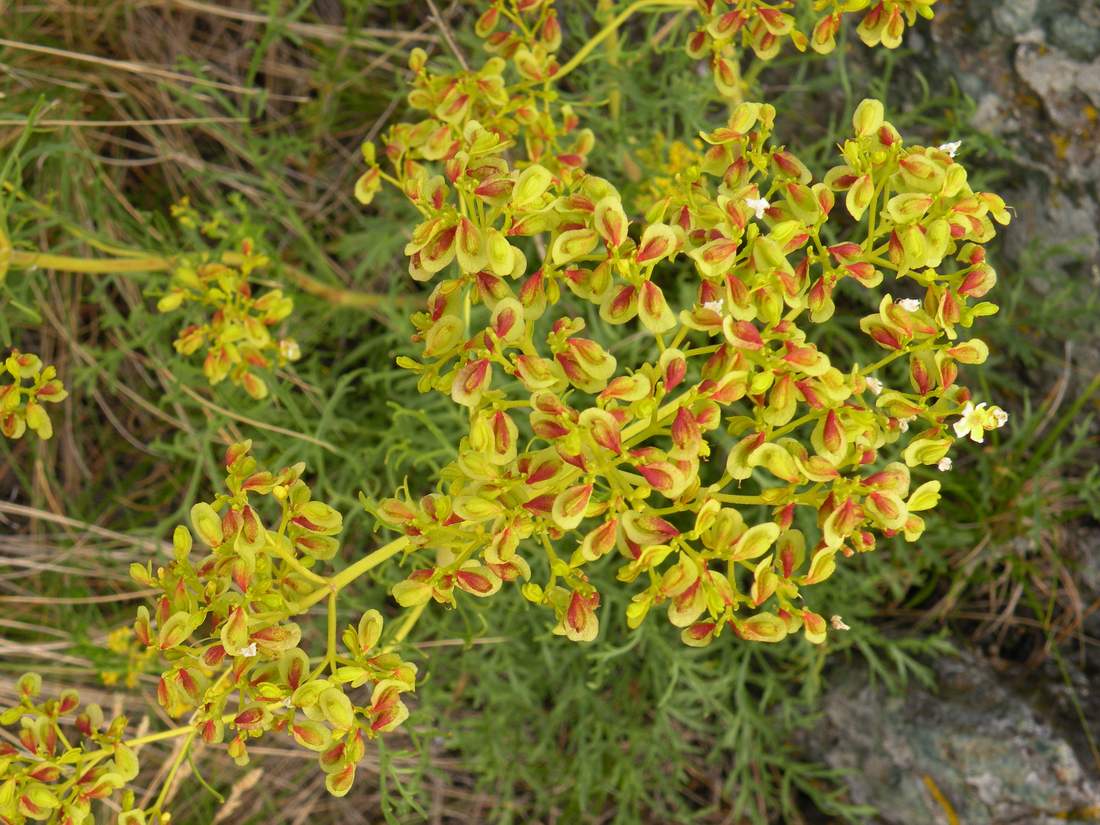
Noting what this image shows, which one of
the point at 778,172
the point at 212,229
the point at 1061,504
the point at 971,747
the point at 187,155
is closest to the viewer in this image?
the point at 778,172

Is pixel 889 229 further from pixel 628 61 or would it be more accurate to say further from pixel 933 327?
pixel 628 61

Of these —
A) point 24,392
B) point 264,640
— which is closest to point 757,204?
point 264,640

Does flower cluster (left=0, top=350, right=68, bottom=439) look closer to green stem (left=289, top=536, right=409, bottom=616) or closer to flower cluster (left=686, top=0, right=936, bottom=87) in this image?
green stem (left=289, top=536, right=409, bottom=616)

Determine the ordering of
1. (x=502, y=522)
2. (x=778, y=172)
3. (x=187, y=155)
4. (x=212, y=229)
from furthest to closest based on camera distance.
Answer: (x=187, y=155) < (x=212, y=229) < (x=778, y=172) < (x=502, y=522)

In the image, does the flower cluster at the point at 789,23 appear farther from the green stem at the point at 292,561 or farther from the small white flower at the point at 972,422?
the green stem at the point at 292,561

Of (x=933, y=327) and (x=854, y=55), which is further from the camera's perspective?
(x=854, y=55)

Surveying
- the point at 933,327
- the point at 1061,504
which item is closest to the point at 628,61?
the point at 933,327

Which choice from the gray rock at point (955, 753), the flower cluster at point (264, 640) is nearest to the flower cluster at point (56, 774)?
the flower cluster at point (264, 640)
